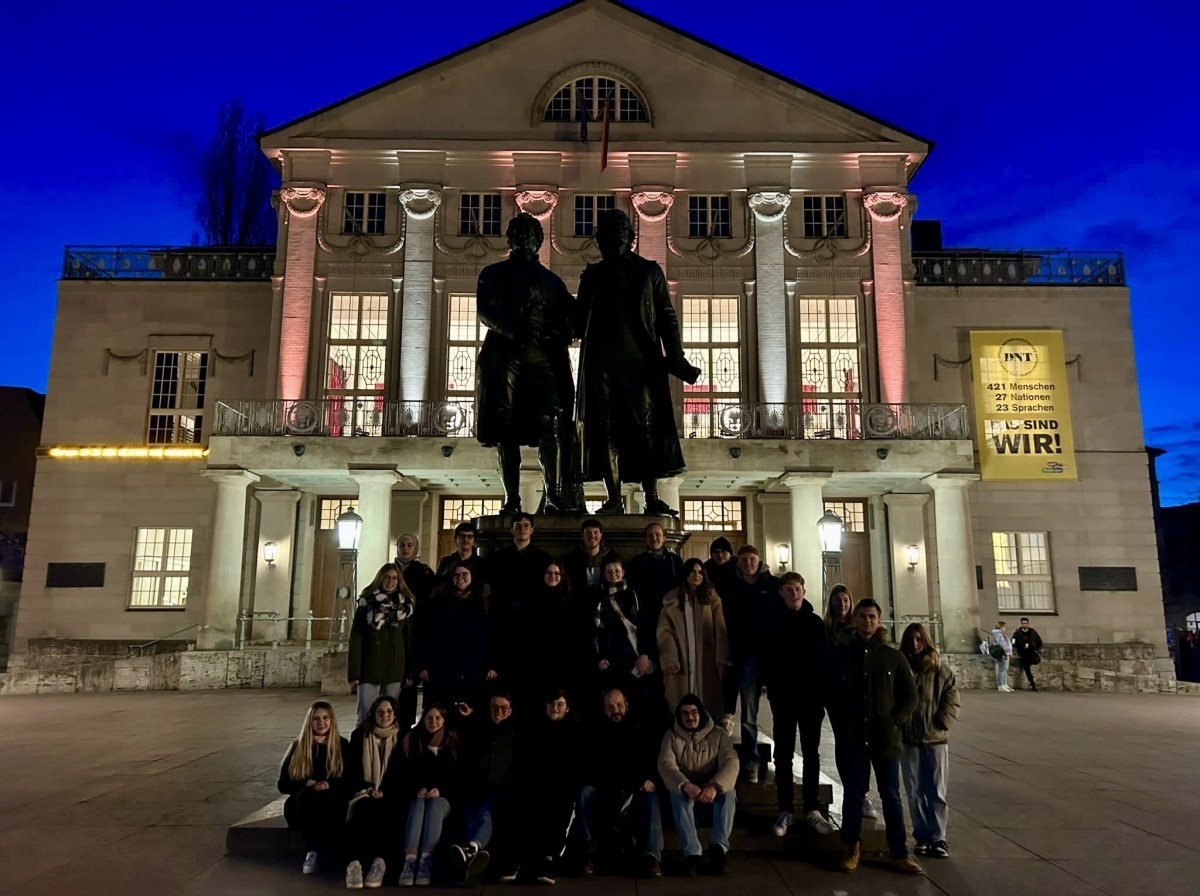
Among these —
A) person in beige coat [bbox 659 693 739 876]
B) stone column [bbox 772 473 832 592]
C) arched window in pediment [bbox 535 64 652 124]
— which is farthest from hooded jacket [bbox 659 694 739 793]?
arched window in pediment [bbox 535 64 652 124]

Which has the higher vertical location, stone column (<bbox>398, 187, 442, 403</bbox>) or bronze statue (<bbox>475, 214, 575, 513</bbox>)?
stone column (<bbox>398, 187, 442, 403</bbox>)

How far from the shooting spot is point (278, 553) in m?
26.4

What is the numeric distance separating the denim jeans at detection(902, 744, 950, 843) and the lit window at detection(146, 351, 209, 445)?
25128mm

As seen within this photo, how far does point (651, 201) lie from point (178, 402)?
15288mm

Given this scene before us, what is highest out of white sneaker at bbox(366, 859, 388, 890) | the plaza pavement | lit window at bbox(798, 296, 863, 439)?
lit window at bbox(798, 296, 863, 439)

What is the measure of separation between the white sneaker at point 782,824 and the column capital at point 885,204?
76.7ft

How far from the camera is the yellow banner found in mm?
25531

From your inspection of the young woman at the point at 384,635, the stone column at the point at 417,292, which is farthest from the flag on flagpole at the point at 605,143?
the young woman at the point at 384,635

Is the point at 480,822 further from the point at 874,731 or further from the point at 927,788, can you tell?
the point at 927,788

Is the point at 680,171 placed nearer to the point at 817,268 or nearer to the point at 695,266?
the point at 695,266

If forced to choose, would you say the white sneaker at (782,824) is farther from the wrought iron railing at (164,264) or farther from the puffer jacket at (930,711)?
the wrought iron railing at (164,264)

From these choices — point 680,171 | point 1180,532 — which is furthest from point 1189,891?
point 1180,532

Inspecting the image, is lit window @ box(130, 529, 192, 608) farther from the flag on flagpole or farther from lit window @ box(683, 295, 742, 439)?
the flag on flagpole

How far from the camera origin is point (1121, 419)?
26906 millimetres
